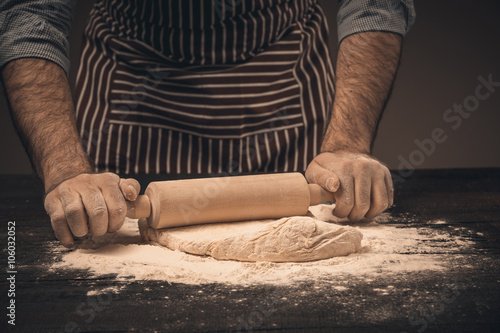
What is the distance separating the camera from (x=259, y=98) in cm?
206

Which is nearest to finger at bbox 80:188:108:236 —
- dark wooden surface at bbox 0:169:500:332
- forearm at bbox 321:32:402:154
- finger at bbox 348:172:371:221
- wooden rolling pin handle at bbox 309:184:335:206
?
dark wooden surface at bbox 0:169:500:332

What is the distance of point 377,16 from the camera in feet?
6.18

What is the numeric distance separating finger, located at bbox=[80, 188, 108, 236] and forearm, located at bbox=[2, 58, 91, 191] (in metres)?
0.19

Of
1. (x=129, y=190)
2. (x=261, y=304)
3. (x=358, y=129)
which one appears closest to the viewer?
(x=261, y=304)

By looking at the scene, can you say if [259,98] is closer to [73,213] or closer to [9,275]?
[73,213]

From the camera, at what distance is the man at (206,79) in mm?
1735

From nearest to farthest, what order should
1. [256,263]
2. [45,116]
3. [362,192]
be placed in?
[256,263], [362,192], [45,116]

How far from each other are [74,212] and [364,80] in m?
1.15

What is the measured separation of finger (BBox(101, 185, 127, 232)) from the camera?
51.3 inches

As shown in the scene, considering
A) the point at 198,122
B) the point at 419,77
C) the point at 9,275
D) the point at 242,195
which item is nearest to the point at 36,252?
the point at 9,275

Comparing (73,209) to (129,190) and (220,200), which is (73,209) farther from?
(220,200)

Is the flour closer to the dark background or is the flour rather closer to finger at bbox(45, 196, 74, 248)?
finger at bbox(45, 196, 74, 248)

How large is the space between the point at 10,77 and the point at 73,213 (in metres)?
0.72

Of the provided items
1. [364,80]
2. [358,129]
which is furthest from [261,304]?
[364,80]
